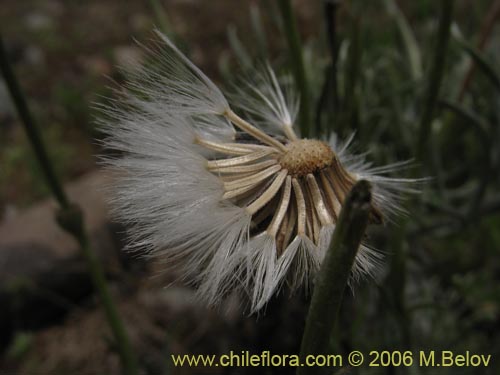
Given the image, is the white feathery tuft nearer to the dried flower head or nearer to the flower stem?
the dried flower head

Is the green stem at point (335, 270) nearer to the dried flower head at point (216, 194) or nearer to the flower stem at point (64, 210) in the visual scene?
the dried flower head at point (216, 194)

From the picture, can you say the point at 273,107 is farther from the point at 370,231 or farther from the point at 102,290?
the point at 102,290

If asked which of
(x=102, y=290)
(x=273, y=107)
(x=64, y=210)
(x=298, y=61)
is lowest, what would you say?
(x=102, y=290)

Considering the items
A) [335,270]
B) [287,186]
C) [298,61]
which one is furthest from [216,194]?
[298,61]

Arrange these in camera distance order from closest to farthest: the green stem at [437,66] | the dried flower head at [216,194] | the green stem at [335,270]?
the green stem at [335,270] < the dried flower head at [216,194] < the green stem at [437,66]

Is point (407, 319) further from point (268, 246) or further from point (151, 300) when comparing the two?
point (151, 300)

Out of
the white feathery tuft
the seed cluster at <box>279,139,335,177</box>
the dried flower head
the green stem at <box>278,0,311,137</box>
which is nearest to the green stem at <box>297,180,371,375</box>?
the dried flower head

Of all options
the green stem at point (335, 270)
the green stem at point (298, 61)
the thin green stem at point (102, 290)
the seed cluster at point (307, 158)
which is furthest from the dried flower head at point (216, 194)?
the thin green stem at point (102, 290)

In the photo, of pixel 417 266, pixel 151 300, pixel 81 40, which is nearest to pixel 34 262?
pixel 151 300
